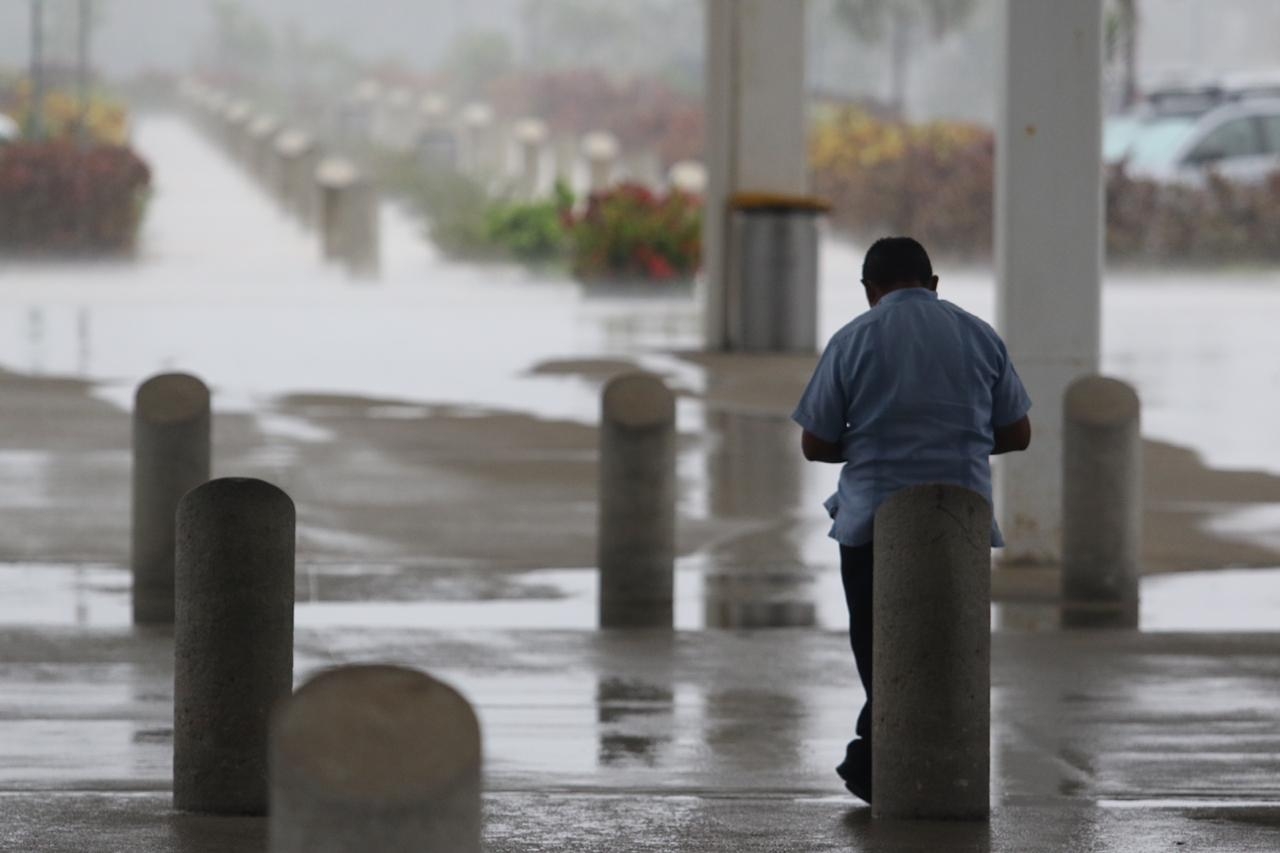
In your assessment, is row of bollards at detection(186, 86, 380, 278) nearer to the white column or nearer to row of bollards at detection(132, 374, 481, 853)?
the white column

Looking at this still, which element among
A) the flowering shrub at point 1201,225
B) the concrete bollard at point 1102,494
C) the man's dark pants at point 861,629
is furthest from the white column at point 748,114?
the man's dark pants at point 861,629

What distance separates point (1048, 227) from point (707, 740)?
4.43 metres

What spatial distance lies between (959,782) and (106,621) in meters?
4.41

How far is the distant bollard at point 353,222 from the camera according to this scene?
108 ft

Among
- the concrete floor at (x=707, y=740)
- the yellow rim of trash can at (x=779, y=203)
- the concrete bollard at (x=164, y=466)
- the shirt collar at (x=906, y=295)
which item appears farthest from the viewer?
the yellow rim of trash can at (x=779, y=203)

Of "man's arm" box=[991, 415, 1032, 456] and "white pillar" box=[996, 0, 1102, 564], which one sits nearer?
"man's arm" box=[991, 415, 1032, 456]

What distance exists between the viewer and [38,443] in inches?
639

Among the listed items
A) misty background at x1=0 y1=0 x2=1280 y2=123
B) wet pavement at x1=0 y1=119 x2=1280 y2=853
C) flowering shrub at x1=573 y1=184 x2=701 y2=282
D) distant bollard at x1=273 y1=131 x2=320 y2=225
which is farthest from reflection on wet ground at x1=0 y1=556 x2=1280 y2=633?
misty background at x1=0 y1=0 x2=1280 y2=123

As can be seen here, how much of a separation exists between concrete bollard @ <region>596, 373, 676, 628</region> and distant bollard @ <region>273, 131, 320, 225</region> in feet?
85.7

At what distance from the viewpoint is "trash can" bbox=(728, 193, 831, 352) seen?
75.1 feet

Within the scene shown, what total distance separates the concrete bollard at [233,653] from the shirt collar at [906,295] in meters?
1.70

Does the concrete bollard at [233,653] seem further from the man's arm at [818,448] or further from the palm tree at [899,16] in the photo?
the palm tree at [899,16]

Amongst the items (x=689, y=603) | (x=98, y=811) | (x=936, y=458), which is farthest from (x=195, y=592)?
(x=689, y=603)

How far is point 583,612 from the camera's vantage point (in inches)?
425
